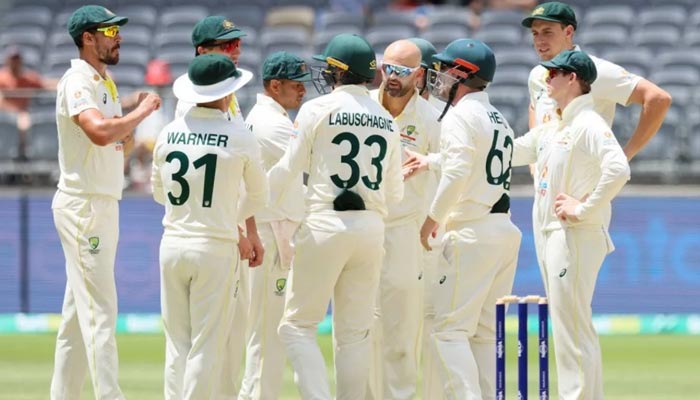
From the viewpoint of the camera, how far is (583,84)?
7453 millimetres

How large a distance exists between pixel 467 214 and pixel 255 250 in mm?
1164

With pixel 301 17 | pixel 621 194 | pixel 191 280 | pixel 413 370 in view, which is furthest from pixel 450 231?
pixel 301 17

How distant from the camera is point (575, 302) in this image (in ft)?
24.2

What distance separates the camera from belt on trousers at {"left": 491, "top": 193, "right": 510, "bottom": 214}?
7.75m

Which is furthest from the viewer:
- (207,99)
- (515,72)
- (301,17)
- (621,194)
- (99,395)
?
(301,17)

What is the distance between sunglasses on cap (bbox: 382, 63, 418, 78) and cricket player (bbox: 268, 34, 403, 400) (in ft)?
1.15

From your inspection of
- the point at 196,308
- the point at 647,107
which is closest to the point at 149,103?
the point at 196,308

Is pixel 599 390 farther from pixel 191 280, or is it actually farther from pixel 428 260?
pixel 191 280

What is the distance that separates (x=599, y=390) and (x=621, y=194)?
5.78 meters

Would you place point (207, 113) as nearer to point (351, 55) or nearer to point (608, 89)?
point (351, 55)

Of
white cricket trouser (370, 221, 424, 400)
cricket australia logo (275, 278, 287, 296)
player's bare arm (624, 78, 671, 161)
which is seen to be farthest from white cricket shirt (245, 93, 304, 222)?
player's bare arm (624, 78, 671, 161)

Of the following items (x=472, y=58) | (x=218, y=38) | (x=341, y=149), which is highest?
(x=218, y=38)

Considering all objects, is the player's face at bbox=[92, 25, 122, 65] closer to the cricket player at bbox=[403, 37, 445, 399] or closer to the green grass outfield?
the cricket player at bbox=[403, 37, 445, 399]

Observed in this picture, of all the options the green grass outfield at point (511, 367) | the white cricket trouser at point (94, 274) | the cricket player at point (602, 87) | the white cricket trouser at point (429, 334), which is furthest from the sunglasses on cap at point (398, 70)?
the green grass outfield at point (511, 367)
